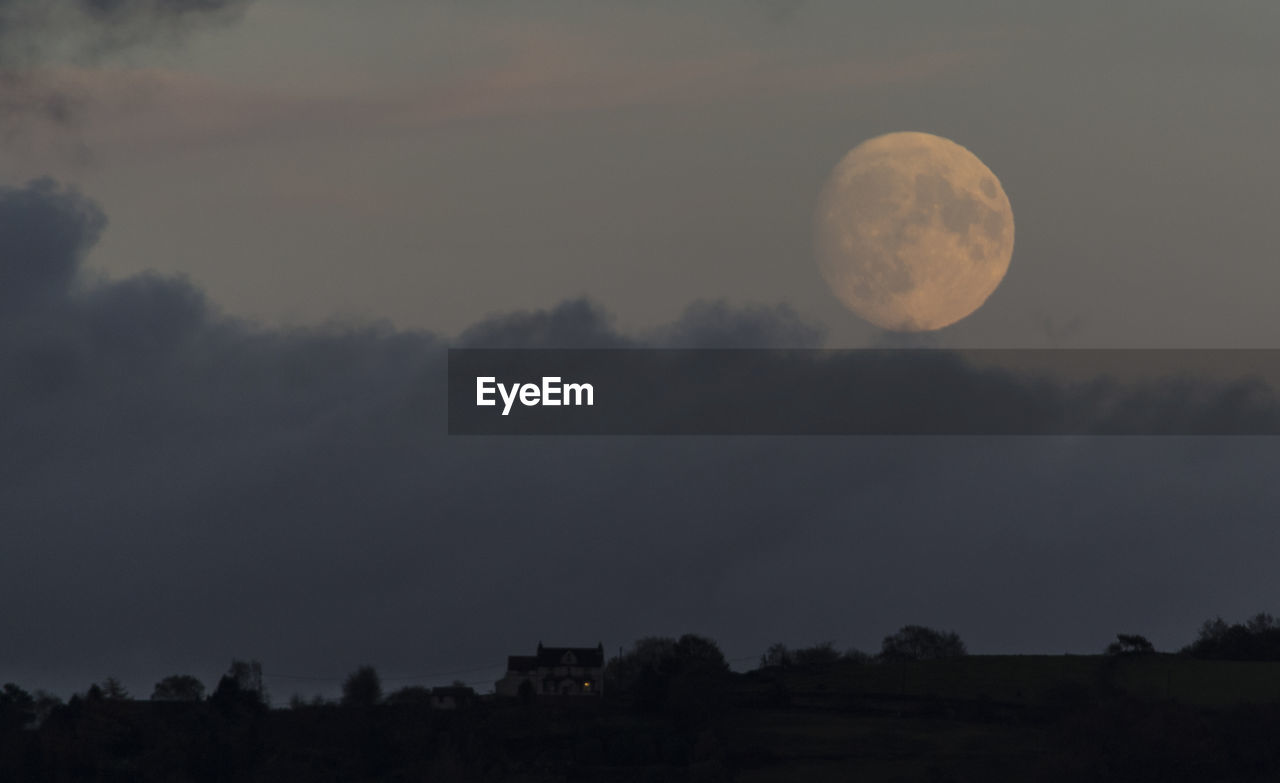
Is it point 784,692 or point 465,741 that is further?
point 784,692

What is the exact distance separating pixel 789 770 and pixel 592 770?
18.6 metres

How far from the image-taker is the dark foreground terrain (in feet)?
502

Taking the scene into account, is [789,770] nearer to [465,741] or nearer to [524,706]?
[465,741]

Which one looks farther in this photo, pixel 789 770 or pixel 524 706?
pixel 524 706

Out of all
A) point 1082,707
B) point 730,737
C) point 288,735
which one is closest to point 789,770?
point 730,737

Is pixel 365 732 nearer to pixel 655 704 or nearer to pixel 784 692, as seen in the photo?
pixel 655 704

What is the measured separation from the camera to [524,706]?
19838 cm

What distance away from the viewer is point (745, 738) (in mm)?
170500

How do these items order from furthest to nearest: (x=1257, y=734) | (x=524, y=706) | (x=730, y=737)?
(x=524, y=706)
(x=730, y=737)
(x=1257, y=734)

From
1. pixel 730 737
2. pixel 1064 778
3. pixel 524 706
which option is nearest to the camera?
pixel 1064 778

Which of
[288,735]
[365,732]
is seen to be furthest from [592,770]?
[288,735]

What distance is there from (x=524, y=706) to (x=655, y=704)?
60.4 ft

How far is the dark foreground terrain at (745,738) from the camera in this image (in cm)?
15300

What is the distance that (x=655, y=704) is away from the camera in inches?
7392
